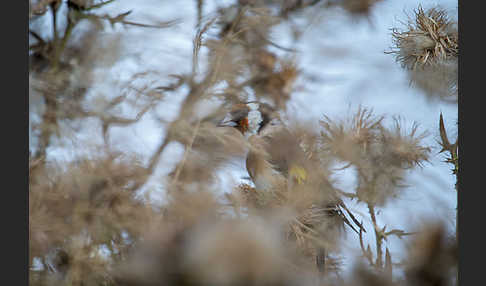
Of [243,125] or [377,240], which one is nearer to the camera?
[377,240]

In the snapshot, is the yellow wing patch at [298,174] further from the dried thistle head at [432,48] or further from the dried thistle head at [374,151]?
the dried thistle head at [432,48]

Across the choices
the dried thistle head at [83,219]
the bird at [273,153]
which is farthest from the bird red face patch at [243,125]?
the dried thistle head at [83,219]

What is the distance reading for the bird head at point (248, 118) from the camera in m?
0.49

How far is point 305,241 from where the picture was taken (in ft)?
1.35

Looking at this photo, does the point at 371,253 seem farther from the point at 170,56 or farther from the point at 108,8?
the point at 108,8

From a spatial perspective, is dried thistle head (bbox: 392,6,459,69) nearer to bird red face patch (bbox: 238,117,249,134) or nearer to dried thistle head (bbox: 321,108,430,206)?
dried thistle head (bbox: 321,108,430,206)

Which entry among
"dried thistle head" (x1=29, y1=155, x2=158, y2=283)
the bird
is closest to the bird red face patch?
the bird

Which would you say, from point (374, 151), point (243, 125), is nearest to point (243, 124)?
point (243, 125)

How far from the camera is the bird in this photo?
17.6 inches

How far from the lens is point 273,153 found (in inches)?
19.2

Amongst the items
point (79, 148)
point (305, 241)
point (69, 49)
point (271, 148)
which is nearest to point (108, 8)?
point (69, 49)

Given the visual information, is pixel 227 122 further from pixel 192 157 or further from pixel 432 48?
pixel 432 48
